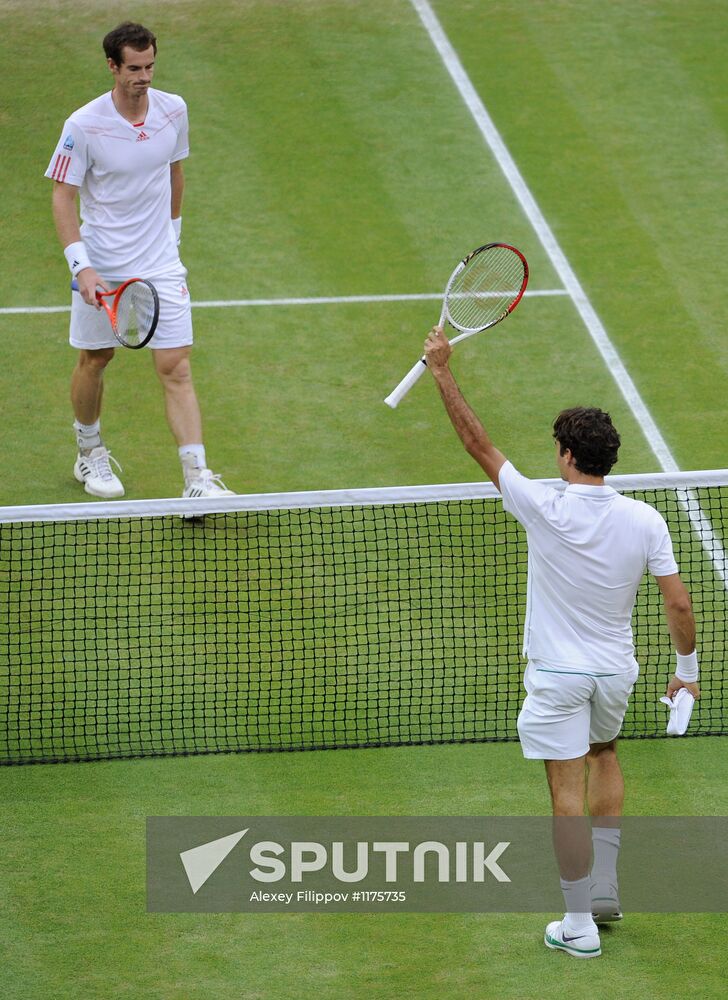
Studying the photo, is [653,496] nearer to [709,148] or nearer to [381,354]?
[381,354]

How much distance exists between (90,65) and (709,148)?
5.96 meters

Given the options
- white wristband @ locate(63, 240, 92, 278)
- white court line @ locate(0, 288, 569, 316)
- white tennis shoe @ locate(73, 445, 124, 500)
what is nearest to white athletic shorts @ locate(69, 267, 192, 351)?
white wristband @ locate(63, 240, 92, 278)

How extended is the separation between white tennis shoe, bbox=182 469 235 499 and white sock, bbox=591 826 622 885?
3806mm

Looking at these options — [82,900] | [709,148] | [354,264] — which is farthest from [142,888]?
[709,148]

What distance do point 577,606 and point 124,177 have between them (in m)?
4.66

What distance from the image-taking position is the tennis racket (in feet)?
29.9

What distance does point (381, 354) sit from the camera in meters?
11.8

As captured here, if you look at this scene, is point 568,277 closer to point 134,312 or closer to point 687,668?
point 134,312

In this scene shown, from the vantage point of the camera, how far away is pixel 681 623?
20.4 ft

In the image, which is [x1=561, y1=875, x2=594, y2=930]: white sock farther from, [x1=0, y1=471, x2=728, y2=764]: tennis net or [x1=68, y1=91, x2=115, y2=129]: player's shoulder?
[x1=68, y1=91, x2=115, y2=129]: player's shoulder

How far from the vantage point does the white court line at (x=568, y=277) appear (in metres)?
9.60

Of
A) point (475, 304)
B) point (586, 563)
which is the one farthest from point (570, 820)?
point (475, 304)

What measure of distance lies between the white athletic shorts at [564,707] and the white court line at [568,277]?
260cm

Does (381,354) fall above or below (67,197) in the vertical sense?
below
